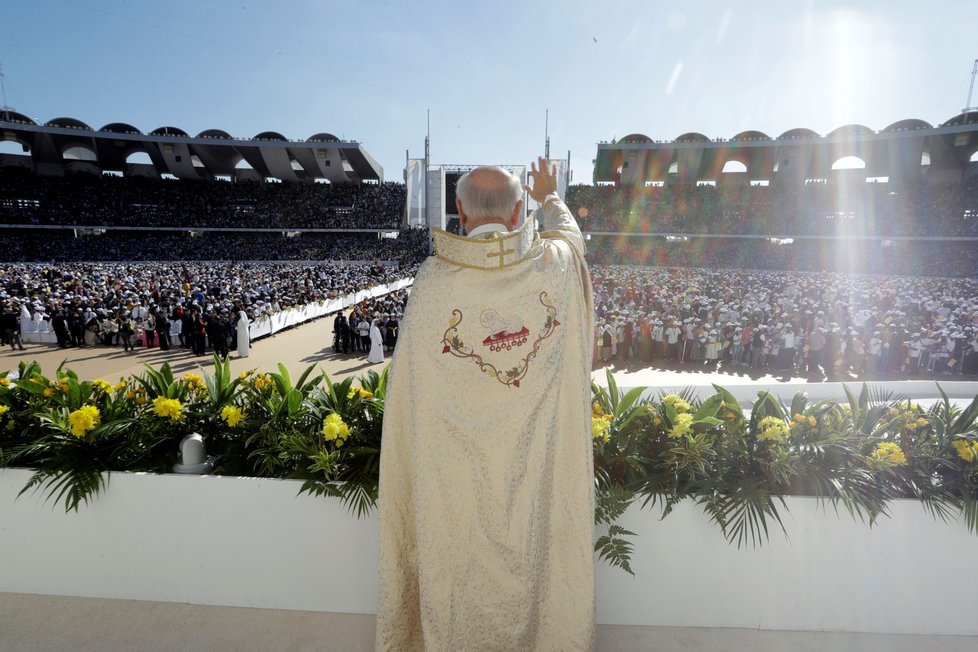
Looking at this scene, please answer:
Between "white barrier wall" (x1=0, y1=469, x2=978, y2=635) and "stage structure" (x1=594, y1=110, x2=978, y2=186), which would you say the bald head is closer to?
"white barrier wall" (x1=0, y1=469, x2=978, y2=635)

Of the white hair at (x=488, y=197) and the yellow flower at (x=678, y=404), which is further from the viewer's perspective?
the yellow flower at (x=678, y=404)

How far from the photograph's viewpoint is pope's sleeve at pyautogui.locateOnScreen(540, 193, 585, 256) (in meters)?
1.78

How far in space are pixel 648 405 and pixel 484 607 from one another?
50.9 inches

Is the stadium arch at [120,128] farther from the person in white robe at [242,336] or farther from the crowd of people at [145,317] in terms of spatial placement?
the person in white robe at [242,336]

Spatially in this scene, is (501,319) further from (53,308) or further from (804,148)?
(804,148)

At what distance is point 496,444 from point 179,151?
2060 inches

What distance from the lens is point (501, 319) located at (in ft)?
5.19

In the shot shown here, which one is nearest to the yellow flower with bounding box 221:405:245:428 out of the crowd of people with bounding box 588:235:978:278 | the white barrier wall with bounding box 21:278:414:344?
the white barrier wall with bounding box 21:278:414:344

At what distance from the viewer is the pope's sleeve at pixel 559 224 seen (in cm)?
178


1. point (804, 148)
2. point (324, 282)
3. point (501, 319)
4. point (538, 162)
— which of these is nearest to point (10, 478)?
point (501, 319)

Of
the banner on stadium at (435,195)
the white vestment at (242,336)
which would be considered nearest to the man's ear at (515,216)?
the white vestment at (242,336)

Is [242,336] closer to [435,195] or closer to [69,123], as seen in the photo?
[435,195]

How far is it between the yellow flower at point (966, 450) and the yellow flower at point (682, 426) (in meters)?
1.13

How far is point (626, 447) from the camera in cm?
240
